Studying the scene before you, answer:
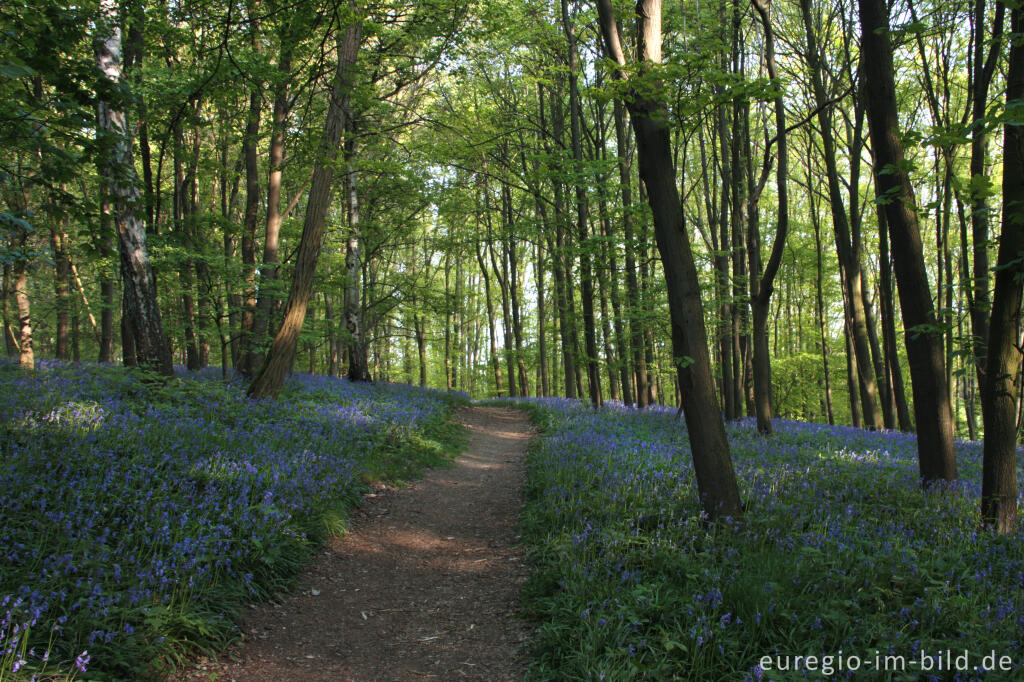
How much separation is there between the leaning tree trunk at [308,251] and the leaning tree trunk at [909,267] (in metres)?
8.25

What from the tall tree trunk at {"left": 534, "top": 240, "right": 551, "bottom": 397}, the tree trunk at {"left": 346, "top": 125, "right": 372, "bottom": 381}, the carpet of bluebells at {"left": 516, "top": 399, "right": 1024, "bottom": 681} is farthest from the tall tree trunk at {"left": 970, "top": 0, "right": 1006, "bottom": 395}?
the tall tree trunk at {"left": 534, "top": 240, "right": 551, "bottom": 397}

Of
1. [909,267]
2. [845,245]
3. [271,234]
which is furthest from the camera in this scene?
[845,245]

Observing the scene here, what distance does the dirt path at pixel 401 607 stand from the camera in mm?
3764

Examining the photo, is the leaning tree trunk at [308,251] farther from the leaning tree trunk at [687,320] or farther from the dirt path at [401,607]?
the leaning tree trunk at [687,320]

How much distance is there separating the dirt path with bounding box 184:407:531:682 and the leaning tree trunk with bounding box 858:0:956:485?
5.36 metres

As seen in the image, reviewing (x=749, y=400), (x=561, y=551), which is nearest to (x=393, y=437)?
Result: (x=561, y=551)

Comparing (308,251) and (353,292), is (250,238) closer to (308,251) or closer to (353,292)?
(353,292)

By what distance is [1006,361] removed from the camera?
502cm

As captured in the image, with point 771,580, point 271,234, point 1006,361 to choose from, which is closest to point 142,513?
point 771,580

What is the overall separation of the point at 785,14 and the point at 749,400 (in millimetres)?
11808

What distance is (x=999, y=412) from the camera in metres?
5.06

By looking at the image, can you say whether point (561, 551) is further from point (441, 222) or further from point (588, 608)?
point (441, 222)

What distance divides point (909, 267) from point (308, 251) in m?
9.66

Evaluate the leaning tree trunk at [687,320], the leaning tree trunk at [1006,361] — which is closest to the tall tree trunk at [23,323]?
the leaning tree trunk at [687,320]
